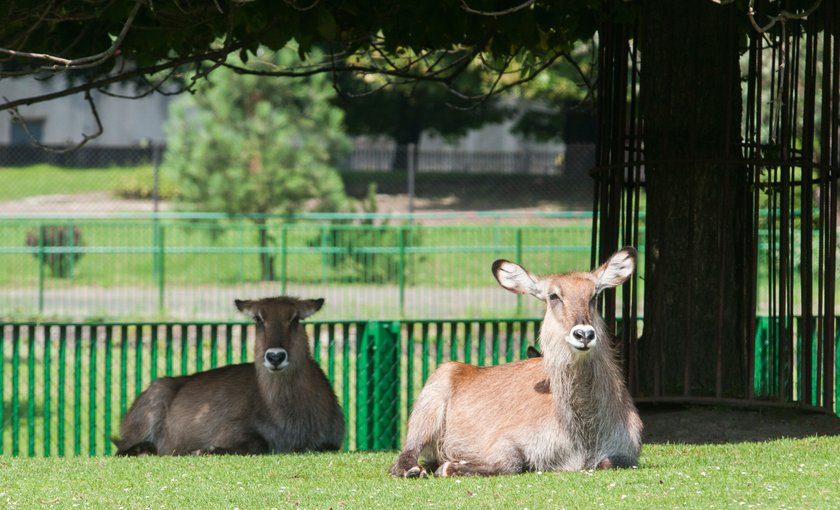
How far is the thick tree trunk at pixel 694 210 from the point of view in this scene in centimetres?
1009

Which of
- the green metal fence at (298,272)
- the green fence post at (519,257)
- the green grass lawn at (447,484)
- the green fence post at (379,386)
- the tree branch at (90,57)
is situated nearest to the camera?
the green grass lawn at (447,484)

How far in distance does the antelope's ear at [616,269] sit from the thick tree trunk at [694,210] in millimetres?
2060

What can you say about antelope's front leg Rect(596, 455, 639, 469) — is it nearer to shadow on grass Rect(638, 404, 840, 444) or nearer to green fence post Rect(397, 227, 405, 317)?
shadow on grass Rect(638, 404, 840, 444)

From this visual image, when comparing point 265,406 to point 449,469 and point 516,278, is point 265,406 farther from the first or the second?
point 516,278

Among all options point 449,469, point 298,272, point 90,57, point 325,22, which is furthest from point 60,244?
point 449,469

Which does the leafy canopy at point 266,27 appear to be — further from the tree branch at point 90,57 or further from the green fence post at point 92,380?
the green fence post at point 92,380

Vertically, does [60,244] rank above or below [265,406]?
above

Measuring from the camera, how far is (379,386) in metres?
12.3

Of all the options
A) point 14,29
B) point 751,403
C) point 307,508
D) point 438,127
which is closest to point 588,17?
point 751,403

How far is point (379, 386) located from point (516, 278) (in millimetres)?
4379

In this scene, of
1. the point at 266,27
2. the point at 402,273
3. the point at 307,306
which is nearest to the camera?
the point at 266,27

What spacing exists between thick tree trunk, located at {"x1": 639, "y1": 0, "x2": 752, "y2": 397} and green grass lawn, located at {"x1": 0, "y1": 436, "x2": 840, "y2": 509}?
3.98 feet

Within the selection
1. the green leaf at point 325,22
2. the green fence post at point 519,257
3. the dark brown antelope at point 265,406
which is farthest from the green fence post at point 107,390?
the green fence post at point 519,257

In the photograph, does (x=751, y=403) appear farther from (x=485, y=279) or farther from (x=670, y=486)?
(x=485, y=279)
